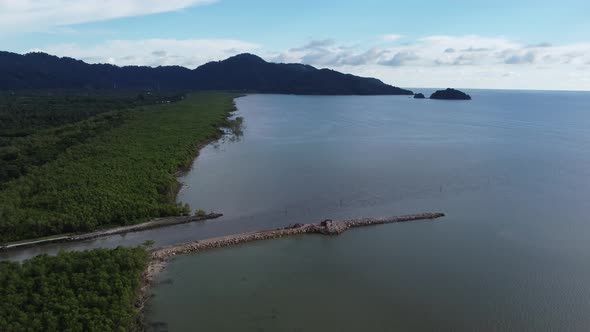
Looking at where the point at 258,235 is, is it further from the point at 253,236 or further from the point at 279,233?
the point at 279,233

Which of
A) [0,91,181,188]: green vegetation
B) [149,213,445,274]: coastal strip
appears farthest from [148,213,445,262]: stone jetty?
[0,91,181,188]: green vegetation

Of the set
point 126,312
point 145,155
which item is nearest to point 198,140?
point 145,155

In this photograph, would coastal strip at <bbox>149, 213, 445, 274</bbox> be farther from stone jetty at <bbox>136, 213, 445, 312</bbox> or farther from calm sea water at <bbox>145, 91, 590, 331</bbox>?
calm sea water at <bbox>145, 91, 590, 331</bbox>

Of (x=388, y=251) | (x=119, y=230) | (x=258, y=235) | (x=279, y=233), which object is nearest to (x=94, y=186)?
(x=119, y=230)

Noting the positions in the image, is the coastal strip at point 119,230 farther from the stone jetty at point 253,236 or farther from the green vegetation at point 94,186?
the stone jetty at point 253,236

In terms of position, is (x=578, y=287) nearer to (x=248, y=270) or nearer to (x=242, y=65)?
(x=248, y=270)

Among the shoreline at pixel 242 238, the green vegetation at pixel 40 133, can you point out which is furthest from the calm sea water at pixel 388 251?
the green vegetation at pixel 40 133
